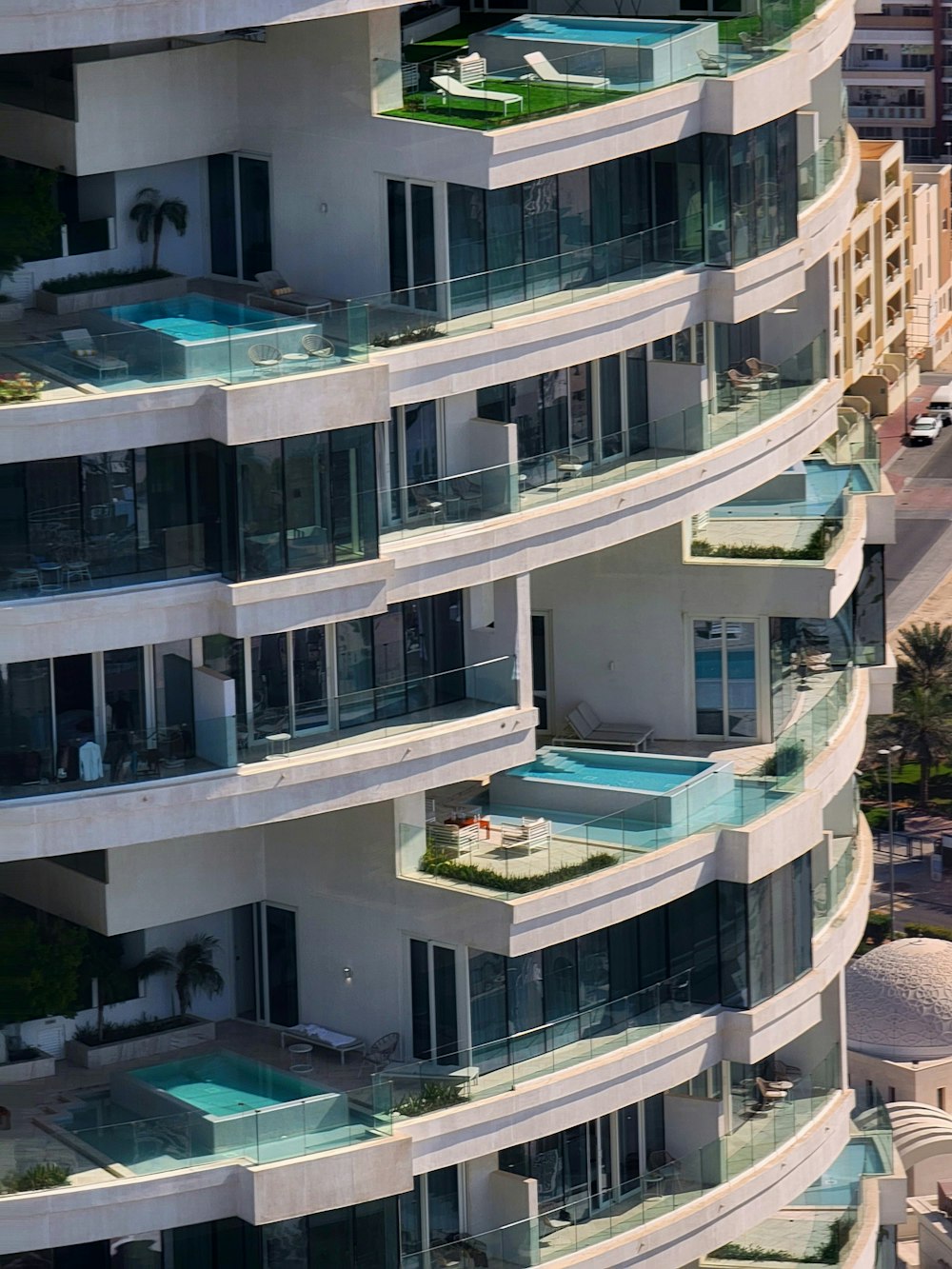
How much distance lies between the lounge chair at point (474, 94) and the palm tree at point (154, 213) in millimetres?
5079

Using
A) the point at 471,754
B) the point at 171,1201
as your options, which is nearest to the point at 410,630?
the point at 471,754

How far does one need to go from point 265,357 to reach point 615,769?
11430 millimetres

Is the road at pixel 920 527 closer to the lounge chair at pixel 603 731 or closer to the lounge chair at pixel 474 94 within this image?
the lounge chair at pixel 603 731

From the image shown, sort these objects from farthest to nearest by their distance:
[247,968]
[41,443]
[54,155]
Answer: [247,968] → [54,155] → [41,443]

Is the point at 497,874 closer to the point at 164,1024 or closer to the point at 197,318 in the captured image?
the point at 164,1024

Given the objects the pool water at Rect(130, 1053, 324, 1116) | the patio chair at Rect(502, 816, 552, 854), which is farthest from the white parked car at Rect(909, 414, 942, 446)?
the pool water at Rect(130, 1053, 324, 1116)

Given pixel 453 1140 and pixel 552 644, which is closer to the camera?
pixel 453 1140

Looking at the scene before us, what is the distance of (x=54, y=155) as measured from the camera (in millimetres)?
53688

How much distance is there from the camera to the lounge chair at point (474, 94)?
5356 centimetres

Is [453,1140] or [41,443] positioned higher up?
[41,443]

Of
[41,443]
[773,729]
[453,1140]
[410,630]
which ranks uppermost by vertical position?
[41,443]

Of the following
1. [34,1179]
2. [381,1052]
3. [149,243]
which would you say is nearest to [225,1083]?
[381,1052]

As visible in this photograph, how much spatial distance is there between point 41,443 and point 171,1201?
12.3m

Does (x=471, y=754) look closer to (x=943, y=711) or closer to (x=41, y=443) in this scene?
(x=41, y=443)
